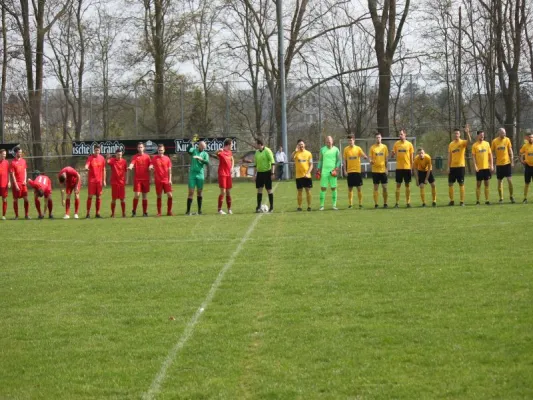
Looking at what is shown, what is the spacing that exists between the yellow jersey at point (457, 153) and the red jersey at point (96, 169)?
9.18 metres

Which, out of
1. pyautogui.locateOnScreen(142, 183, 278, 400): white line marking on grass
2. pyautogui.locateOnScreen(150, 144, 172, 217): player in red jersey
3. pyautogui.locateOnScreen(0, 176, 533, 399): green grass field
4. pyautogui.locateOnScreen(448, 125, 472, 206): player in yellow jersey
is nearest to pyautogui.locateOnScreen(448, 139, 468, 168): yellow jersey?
pyautogui.locateOnScreen(448, 125, 472, 206): player in yellow jersey

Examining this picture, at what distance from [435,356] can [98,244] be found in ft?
30.6

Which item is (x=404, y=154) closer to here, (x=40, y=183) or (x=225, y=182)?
(x=225, y=182)

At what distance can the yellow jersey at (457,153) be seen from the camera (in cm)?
2075

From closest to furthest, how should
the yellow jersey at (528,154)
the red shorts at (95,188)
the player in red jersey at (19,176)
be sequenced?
the yellow jersey at (528,154) → the red shorts at (95,188) → the player in red jersey at (19,176)

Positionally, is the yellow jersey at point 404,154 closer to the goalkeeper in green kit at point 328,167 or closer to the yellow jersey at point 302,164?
the goalkeeper in green kit at point 328,167

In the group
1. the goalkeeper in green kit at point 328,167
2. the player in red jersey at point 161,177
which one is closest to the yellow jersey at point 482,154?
the goalkeeper in green kit at point 328,167

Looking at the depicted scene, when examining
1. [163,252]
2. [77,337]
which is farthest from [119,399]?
[163,252]

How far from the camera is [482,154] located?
2073cm

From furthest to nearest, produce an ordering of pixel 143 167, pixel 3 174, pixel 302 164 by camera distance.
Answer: pixel 3 174
pixel 143 167
pixel 302 164

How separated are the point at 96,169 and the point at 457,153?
9428 mm

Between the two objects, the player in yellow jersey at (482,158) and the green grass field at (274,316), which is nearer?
the green grass field at (274,316)

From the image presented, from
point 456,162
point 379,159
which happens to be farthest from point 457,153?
point 379,159

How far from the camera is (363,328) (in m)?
7.05
